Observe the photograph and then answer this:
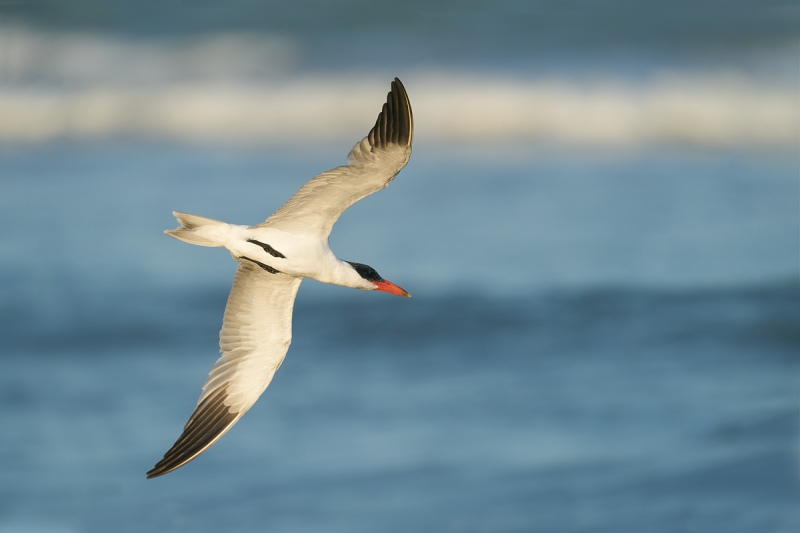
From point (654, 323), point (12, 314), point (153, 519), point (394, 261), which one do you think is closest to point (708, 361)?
point (654, 323)

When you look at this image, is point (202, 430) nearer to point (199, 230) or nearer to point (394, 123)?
point (199, 230)

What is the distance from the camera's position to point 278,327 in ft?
28.9

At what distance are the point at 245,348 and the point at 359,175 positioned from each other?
5.85 feet

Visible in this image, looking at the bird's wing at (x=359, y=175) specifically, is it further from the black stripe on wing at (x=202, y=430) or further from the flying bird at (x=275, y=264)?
the black stripe on wing at (x=202, y=430)

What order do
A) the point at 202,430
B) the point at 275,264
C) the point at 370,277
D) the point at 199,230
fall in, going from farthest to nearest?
the point at 202,430
the point at 370,277
the point at 275,264
the point at 199,230

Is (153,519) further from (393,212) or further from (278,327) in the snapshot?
(393,212)

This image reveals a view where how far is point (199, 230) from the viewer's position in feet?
25.7

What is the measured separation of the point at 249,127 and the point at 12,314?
22.3ft

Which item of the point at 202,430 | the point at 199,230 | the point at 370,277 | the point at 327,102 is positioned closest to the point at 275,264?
the point at 199,230

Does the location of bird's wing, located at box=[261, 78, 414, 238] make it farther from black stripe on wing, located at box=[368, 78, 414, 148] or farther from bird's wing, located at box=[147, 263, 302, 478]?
bird's wing, located at box=[147, 263, 302, 478]

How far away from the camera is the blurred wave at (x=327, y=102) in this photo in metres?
27.9

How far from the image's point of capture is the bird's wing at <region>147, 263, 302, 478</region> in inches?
340

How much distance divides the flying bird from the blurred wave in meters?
18.4

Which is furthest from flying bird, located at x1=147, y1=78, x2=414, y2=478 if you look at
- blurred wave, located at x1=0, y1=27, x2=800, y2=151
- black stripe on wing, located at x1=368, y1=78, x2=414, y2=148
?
blurred wave, located at x1=0, y1=27, x2=800, y2=151
